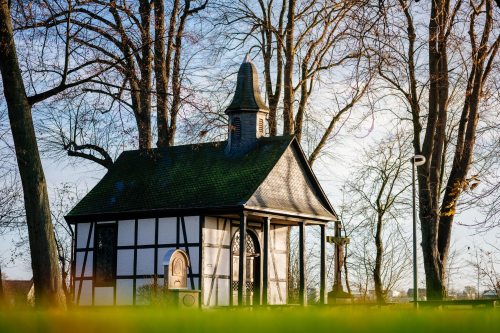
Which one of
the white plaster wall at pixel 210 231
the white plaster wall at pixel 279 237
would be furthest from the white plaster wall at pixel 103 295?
the white plaster wall at pixel 279 237

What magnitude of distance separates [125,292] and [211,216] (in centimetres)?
418

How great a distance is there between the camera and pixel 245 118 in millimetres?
23672

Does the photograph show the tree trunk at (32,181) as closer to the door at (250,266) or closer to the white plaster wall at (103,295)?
the white plaster wall at (103,295)

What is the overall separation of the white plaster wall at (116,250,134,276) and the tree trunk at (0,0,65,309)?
6312 millimetres

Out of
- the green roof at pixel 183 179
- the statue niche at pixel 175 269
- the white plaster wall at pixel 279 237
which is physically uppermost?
the green roof at pixel 183 179

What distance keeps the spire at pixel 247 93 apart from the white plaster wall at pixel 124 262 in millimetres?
6934

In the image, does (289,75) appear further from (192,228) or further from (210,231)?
(192,228)

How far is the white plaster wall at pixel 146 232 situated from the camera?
68.7 ft

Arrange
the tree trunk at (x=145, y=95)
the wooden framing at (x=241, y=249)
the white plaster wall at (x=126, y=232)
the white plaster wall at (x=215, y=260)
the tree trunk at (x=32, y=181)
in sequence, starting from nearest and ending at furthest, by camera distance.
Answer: the tree trunk at (x=32, y=181)
the wooden framing at (x=241, y=249)
the white plaster wall at (x=215, y=260)
the white plaster wall at (x=126, y=232)
the tree trunk at (x=145, y=95)

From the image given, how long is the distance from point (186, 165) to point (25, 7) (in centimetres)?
928

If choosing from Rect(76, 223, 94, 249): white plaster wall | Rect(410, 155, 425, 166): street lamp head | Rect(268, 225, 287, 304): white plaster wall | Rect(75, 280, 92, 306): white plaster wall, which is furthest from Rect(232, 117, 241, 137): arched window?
Rect(75, 280, 92, 306): white plaster wall

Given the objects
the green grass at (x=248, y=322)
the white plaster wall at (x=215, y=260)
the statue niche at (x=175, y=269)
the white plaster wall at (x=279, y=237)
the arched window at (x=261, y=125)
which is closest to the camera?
the green grass at (x=248, y=322)

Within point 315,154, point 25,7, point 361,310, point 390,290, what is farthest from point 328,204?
point 361,310

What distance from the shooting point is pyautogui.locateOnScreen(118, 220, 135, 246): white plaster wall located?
2138cm
